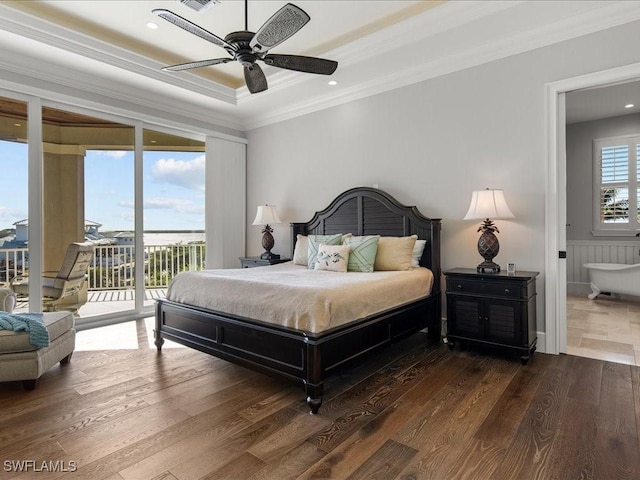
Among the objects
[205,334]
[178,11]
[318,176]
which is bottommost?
[205,334]

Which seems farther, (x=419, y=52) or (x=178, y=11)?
(x=419, y=52)

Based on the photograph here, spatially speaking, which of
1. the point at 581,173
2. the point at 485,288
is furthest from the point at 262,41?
the point at 581,173

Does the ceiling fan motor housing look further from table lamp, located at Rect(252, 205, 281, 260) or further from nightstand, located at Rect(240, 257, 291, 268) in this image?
nightstand, located at Rect(240, 257, 291, 268)

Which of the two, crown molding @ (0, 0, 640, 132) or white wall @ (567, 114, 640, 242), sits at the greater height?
crown molding @ (0, 0, 640, 132)

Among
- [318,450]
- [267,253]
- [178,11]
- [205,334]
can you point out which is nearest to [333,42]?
[178,11]

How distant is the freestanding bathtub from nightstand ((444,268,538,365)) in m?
3.01

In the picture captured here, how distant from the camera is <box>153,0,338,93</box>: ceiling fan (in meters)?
2.30

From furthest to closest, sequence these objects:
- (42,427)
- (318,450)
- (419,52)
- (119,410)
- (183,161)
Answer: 1. (183,161)
2. (419,52)
3. (119,410)
4. (42,427)
5. (318,450)

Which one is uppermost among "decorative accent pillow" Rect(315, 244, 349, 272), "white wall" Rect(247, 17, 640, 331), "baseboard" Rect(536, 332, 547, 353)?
"white wall" Rect(247, 17, 640, 331)

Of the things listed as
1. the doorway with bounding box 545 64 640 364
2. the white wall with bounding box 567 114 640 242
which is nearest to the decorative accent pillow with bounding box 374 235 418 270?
the doorway with bounding box 545 64 640 364

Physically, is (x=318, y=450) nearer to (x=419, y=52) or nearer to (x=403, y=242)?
(x=403, y=242)

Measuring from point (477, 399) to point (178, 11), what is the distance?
402 cm

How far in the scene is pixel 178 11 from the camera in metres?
3.42

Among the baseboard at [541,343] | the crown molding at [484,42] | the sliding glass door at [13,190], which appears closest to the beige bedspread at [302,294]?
the baseboard at [541,343]
